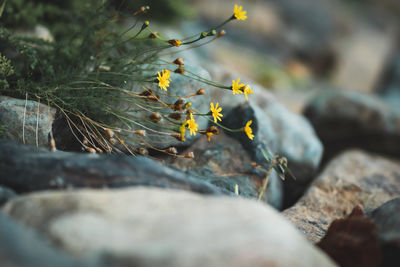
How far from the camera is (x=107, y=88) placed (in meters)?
1.76

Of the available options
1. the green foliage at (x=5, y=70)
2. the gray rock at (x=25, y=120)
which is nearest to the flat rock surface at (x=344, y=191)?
the gray rock at (x=25, y=120)

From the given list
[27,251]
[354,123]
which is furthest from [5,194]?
[354,123]

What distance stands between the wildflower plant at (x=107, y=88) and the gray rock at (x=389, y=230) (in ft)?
2.17

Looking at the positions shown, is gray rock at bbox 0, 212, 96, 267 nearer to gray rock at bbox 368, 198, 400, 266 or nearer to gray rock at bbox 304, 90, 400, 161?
gray rock at bbox 368, 198, 400, 266

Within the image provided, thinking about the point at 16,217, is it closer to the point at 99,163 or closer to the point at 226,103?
the point at 99,163

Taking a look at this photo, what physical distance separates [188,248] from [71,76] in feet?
4.35

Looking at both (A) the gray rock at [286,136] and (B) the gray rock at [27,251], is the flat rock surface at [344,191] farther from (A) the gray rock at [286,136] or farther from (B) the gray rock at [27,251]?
(B) the gray rock at [27,251]

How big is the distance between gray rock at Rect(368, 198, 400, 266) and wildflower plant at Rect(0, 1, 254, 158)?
2.17 ft

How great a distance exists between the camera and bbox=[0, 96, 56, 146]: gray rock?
1773 millimetres

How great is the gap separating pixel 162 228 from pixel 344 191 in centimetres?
187

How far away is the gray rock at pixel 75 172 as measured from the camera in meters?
1.32

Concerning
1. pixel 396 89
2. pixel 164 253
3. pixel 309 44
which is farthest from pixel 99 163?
pixel 309 44

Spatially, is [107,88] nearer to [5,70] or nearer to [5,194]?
[5,70]

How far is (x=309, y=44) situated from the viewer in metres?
8.73
